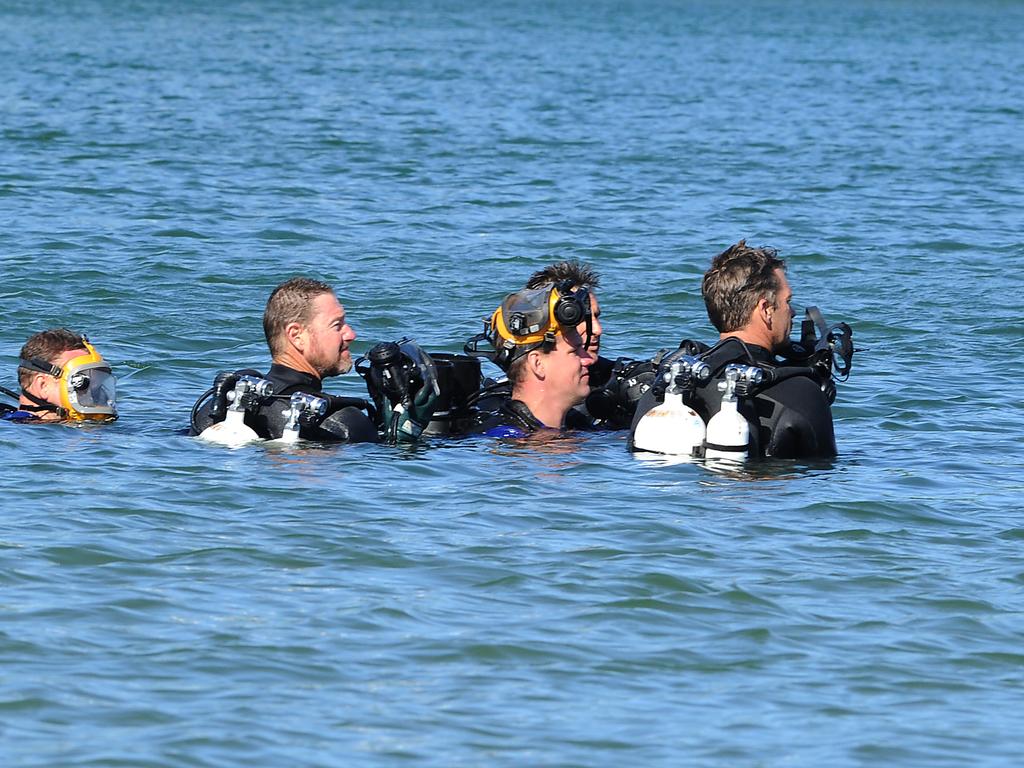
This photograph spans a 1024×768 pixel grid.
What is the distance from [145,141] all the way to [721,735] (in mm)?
23191

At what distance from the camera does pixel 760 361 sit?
9102mm

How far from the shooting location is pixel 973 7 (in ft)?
339

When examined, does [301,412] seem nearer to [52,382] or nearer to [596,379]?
[52,382]

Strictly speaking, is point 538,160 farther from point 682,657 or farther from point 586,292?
point 682,657

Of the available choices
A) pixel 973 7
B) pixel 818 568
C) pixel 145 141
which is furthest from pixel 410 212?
pixel 973 7

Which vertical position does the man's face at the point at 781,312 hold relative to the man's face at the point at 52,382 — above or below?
above

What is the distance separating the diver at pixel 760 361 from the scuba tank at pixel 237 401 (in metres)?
1.99

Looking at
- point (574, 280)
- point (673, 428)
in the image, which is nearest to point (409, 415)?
→ point (574, 280)

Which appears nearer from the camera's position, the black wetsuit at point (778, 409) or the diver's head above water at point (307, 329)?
the black wetsuit at point (778, 409)

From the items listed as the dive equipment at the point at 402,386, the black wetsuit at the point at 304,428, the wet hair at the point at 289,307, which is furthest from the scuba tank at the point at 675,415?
the wet hair at the point at 289,307

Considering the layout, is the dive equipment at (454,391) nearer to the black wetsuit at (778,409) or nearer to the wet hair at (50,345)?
the black wetsuit at (778,409)

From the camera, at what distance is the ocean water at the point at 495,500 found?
6.03 m

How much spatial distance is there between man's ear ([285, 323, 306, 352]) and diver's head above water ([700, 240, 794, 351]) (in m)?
2.18

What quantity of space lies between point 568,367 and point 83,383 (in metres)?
2.77
